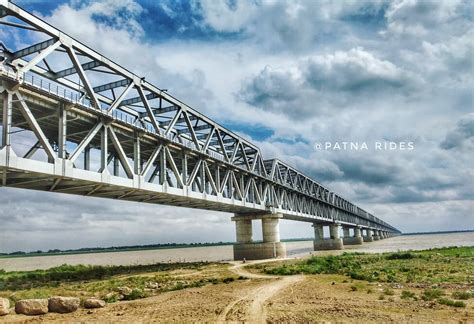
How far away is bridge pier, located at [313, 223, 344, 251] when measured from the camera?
4380 inches

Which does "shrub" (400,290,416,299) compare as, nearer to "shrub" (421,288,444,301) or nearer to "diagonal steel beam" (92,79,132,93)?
"shrub" (421,288,444,301)

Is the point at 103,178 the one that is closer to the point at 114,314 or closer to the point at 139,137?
the point at 139,137

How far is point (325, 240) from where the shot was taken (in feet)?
369

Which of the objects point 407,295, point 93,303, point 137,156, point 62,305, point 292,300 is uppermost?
point 137,156

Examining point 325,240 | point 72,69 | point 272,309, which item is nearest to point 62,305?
point 272,309

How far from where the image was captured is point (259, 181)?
210ft

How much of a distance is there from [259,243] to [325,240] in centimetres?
5520

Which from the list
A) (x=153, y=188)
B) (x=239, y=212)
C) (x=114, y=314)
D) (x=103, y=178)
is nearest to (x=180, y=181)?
(x=153, y=188)

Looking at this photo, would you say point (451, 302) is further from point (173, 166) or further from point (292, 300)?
point (173, 166)

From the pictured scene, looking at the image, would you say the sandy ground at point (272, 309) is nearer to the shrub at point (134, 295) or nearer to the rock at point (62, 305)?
the rock at point (62, 305)

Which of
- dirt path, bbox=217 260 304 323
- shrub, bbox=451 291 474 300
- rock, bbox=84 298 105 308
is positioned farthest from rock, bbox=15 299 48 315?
shrub, bbox=451 291 474 300

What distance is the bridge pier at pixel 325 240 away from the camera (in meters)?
111

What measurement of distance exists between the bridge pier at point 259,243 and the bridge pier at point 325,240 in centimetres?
5115

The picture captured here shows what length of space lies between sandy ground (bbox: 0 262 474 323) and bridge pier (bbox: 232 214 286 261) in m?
38.1
